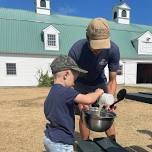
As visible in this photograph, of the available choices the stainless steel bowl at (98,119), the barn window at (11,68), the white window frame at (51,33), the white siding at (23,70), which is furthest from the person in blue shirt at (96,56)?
the white window frame at (51,33)

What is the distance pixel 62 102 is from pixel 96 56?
138cm

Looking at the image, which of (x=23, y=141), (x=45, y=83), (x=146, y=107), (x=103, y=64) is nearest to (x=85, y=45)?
(x=103, y=64)

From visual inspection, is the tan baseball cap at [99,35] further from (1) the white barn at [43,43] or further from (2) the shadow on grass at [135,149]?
(1) the white barn at [43,43]

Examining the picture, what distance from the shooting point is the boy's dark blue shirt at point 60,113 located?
337cm

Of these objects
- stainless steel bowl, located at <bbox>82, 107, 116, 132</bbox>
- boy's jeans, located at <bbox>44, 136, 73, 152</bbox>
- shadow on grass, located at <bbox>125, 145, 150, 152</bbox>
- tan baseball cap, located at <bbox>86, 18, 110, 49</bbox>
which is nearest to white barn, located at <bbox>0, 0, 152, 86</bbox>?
shadow on grass, located at <bbox>125, 145, 150, 152</bbox>

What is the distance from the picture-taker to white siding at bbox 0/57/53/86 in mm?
25578

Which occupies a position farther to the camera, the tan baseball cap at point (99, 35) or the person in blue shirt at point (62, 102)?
the tan baseball cap at point (99, 35)

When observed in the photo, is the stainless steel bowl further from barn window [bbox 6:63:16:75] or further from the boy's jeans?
barn window [bbox 6:63:16:75]

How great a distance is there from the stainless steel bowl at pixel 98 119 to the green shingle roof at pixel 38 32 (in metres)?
22.3

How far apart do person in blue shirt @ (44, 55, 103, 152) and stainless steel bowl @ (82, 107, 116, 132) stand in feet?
0.77

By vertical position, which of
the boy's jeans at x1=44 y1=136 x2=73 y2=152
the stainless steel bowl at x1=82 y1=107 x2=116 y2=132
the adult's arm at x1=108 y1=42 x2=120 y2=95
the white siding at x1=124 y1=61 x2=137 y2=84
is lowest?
the white siding at x1=124 y1=61 x2=137 y2=84

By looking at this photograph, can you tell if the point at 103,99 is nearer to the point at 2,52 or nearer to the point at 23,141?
the point at 23,141

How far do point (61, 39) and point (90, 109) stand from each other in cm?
2503

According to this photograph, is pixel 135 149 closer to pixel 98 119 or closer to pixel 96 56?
pixel 96 56
